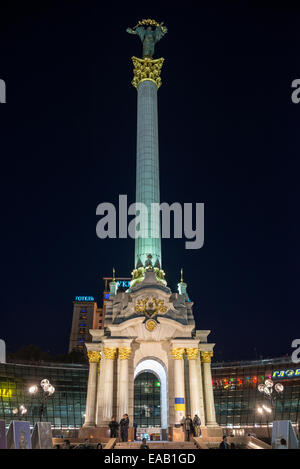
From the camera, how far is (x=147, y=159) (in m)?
43.3

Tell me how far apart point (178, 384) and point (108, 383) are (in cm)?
574

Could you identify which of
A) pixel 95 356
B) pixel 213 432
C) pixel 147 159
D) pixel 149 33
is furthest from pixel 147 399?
pixel 149 33

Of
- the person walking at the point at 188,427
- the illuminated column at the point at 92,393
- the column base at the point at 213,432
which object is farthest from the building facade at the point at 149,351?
the person walking at the point at 188,427

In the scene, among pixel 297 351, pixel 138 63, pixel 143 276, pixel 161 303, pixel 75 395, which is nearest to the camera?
pixel 161 303

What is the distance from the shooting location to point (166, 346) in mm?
34000

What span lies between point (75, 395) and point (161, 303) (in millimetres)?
40550

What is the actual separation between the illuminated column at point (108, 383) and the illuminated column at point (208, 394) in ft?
28.8

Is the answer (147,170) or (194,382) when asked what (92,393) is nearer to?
(194,382)

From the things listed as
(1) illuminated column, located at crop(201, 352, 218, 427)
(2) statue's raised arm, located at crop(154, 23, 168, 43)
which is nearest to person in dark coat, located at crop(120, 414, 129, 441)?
(1) illuminated column, located at crop(201, 352, 218, 427)

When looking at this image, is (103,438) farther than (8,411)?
No
